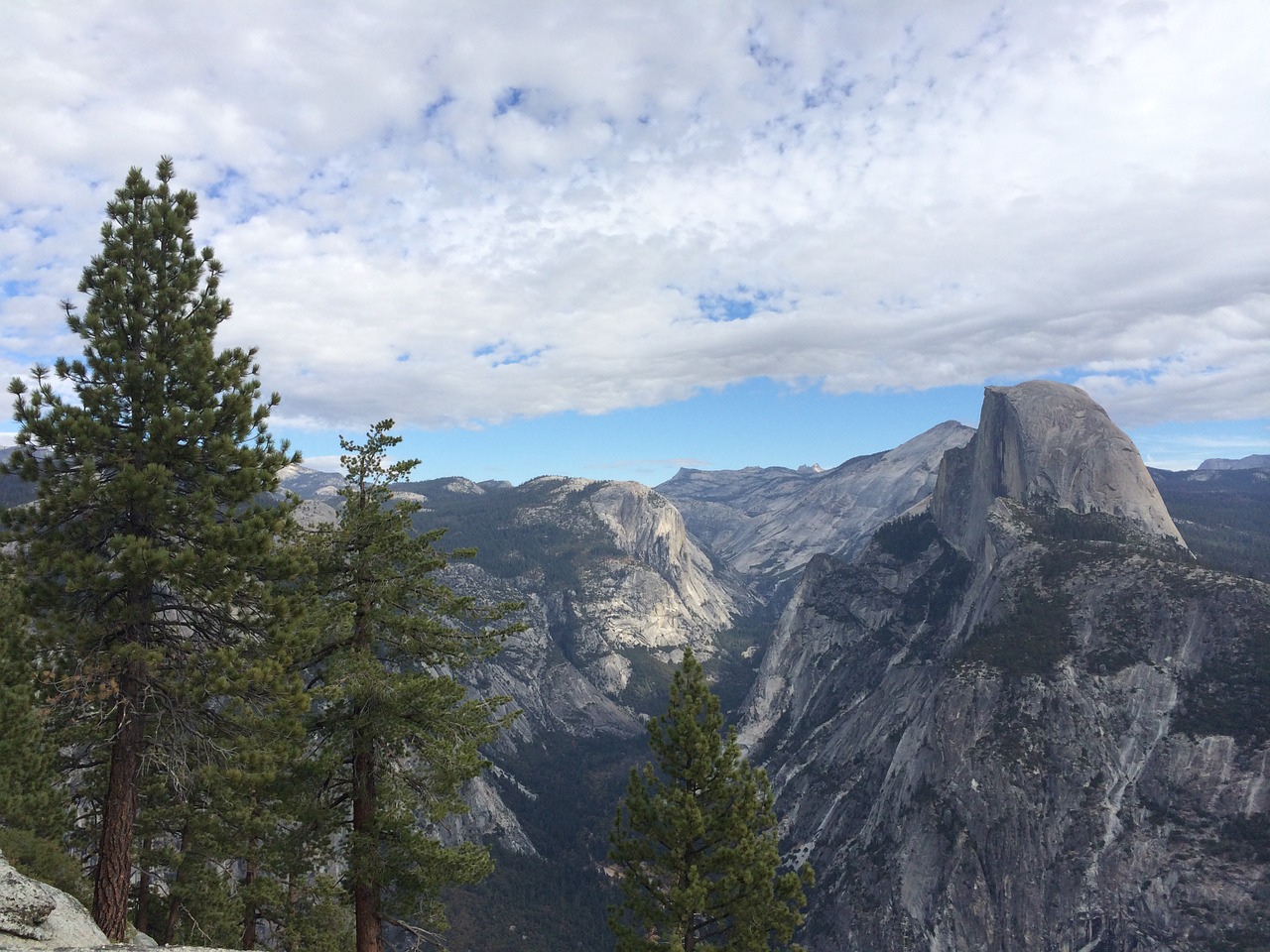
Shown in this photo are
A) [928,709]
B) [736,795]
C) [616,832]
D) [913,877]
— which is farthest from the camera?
[928,709]

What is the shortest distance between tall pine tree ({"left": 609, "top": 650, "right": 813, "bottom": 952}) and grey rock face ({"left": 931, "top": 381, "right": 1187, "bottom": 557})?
151 metres

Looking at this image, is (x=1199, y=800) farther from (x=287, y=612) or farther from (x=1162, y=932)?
(x=287, y=612)

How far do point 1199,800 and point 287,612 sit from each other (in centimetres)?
11549

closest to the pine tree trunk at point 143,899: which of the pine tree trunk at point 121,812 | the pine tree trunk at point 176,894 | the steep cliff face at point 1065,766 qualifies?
the pine tree trunk at point 176,894

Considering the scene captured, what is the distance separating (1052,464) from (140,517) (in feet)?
592

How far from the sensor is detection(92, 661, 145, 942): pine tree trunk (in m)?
14.9

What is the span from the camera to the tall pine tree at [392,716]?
17.9 m

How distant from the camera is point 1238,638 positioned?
97.8 m

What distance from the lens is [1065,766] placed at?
98062 mm

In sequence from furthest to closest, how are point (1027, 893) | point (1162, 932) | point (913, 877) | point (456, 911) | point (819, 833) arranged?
1. point (456, 911)
2. point (819, 833)
3. point (913, 877)
4. point (1027, 893)
5. point (1162, 932)

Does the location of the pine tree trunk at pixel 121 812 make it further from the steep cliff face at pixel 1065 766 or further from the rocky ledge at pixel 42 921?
the steep cliff face at pixel 1065 766

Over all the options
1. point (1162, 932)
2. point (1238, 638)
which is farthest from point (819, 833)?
point (1238, 638)

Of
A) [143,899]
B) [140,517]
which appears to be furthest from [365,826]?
[143,899]

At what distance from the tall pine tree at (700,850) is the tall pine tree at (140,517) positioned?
1501 centimetres
